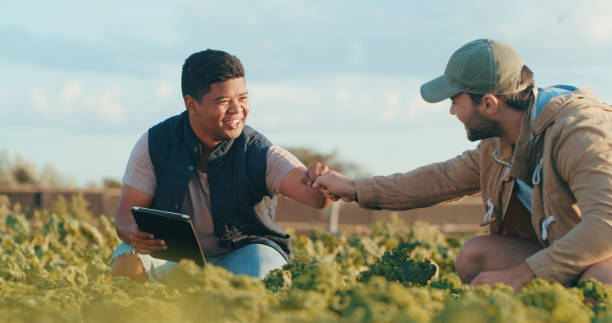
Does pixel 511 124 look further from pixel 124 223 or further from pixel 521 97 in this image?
pixel 124 223

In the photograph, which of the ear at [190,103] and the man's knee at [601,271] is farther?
the ear at [190,103]

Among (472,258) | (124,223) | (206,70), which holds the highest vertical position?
(206,70)

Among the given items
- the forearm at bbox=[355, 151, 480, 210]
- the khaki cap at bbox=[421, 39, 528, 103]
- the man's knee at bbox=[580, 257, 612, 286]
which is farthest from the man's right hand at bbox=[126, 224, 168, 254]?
the man's knee at bbox=[580, 257, 612, 286]

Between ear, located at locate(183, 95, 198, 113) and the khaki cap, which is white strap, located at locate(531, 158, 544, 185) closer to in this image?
the khaki cap

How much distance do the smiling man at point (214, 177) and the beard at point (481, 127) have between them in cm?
108

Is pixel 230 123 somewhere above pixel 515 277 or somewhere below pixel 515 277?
above

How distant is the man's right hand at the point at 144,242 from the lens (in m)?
4.16

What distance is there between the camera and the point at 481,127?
3762mm

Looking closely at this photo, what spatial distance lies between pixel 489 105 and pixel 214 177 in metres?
1.73

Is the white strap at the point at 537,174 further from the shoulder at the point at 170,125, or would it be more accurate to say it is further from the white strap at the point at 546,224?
the shoulder at the point at 170,125

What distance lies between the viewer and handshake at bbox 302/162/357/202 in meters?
4.36

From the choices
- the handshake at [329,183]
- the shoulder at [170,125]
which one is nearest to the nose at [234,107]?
the shoulder at [170,125]

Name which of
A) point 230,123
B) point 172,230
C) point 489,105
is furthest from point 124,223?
point 489,105

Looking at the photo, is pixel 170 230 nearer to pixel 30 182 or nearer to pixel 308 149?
pixel 30 182
